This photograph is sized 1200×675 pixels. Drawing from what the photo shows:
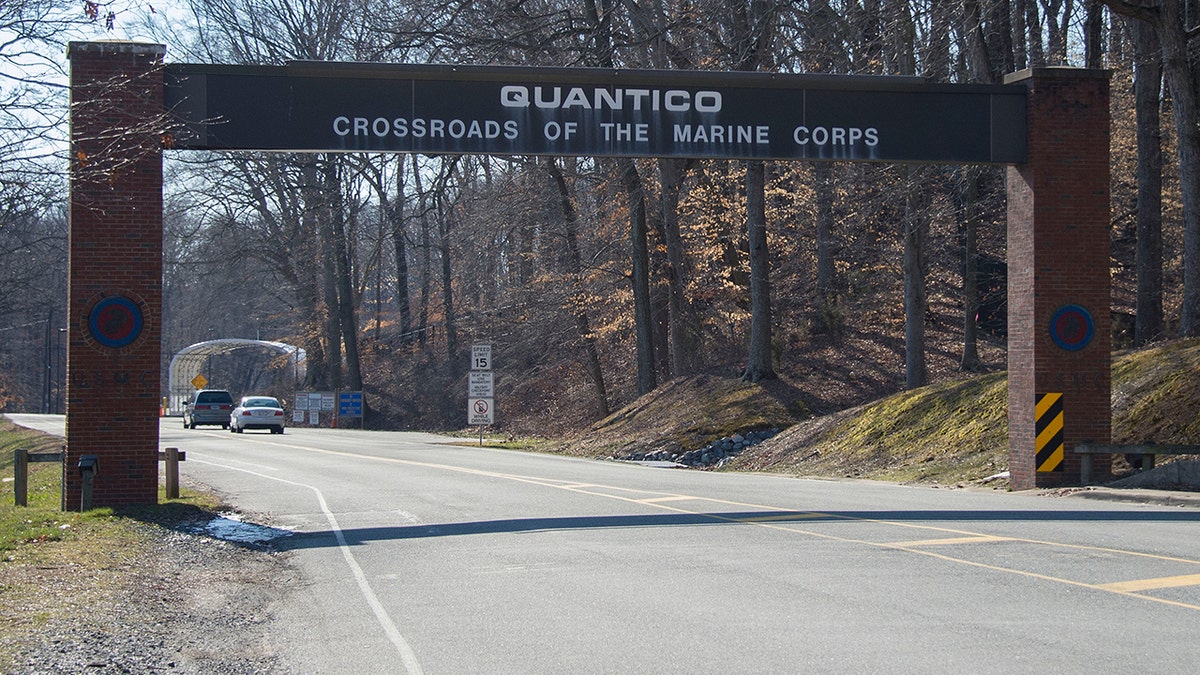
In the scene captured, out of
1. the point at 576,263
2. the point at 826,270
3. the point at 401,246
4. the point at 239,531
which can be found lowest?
the point at 239,531

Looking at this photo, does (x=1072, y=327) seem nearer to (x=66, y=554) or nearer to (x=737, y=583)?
(x=737, y=583)

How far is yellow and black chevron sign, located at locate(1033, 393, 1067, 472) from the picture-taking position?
1798cm

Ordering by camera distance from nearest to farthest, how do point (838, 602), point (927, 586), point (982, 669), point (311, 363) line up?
point (982, 669), point (838, 602), point (927, 586), point (311, 363)

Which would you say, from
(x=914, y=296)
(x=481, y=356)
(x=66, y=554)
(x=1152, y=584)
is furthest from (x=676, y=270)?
(x=1152, y=584)

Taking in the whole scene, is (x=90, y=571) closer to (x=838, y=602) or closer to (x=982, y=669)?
(x=838, y=602)

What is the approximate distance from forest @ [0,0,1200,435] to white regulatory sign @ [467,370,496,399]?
4.29 m

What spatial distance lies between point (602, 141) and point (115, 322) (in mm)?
7491

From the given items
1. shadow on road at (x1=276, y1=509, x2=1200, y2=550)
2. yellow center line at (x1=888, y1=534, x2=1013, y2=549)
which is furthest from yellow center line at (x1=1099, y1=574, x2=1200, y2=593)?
shadow on road at (x1=276, y1=509, x2=1200, y2=550)

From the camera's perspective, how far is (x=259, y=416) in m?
49.8

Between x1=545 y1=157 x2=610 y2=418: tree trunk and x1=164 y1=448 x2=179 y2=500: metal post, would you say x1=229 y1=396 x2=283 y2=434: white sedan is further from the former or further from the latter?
x1=164 y1=448 x2=179 y2=500: metal post

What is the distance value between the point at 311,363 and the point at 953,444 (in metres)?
55.2

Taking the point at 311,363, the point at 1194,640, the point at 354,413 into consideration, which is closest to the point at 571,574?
the point at 1194,640

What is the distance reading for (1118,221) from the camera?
1496 inches

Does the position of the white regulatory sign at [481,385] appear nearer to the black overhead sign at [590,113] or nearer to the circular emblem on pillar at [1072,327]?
the black overhead sign at [590,113]
